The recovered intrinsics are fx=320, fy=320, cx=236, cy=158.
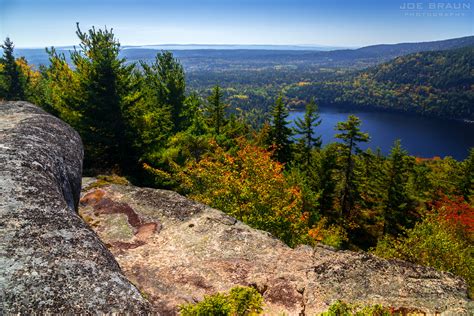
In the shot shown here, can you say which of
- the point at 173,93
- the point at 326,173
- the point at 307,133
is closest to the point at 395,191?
the point at 326,173

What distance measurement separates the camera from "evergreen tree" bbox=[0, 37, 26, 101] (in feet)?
180

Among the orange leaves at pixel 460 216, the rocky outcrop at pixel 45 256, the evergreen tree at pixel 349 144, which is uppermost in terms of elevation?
the rocky outcrop at pixel 45 256

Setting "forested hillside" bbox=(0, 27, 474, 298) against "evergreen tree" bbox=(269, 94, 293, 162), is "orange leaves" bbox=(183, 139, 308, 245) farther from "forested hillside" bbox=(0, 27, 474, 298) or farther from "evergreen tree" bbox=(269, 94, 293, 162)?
"evergreen tree" bbox=(269, 94, 293, 162)

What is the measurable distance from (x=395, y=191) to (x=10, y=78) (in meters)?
64.8

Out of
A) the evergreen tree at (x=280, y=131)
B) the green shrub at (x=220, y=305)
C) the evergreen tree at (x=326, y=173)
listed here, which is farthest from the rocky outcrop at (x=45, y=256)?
the evergreen tree at (x=326, y=173)

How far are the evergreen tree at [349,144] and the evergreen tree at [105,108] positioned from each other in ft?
83.1

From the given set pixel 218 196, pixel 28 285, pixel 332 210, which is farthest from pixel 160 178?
pixel 332 210

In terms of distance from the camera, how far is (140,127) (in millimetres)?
27953

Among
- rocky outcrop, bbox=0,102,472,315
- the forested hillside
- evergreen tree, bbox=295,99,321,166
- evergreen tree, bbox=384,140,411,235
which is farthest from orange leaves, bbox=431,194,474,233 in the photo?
rocky outcrop, bbox=0,102,472,315

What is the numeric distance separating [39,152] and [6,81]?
57928 millimetres

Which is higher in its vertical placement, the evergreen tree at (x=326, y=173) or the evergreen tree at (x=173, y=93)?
the evergreen tree at (x=173, y=93)

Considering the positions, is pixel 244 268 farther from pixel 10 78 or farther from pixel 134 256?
pixel 10 78

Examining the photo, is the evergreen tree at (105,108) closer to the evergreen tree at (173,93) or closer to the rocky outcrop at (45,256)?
the evergreen tree at (173,93)

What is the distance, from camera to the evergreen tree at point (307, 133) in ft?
153
